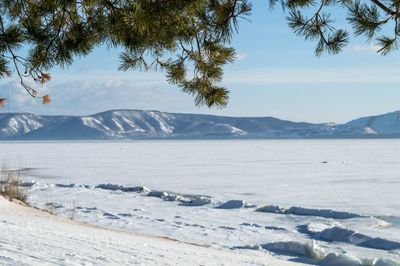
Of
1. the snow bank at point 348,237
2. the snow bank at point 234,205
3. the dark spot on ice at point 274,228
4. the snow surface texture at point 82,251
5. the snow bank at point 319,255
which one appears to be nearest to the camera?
the snow surface texture at point 82,251

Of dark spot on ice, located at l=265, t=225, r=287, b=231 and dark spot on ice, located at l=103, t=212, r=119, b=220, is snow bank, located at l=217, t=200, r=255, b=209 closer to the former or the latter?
dark spot on ice, located at l=103, t=212, r=119, b=220

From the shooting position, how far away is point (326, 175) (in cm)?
2359

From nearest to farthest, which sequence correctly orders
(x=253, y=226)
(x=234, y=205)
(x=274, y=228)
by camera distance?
(x=274, y=228)
(x=253, y=226)
(x=234, y=205)

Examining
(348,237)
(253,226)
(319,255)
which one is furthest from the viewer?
(253,226)

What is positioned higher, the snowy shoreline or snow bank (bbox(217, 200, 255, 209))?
snow bank (bbox(217, 200, 255, 209))

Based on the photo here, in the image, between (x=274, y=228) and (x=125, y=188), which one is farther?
(x=125, y=188)

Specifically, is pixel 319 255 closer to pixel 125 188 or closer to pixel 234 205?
pixel 234 205

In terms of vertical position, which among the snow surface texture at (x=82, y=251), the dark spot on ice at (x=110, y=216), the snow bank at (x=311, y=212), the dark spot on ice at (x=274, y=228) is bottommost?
the dark spot on ice at (x=110, y=216)

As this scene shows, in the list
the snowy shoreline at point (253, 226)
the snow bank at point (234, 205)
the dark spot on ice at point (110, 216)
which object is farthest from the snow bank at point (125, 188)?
the dark spot on ice at point (110, 216)

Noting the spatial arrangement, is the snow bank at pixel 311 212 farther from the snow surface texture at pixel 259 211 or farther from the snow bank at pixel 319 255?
the snow bank at pixel 319 255

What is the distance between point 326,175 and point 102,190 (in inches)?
372

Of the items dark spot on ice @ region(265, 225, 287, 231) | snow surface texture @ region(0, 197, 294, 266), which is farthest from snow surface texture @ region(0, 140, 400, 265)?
snow surface texture @ region(0, 197, 294, 266)

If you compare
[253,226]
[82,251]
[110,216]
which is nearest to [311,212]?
[253,226]

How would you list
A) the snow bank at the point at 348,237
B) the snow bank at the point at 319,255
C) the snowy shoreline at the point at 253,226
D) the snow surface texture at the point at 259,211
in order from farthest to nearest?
the snow bank at the point at 348,237, the snow surface texture at the point at 259,211, the snowy shoreline at the point at 253,226, the snow bank at the point at 319,255
